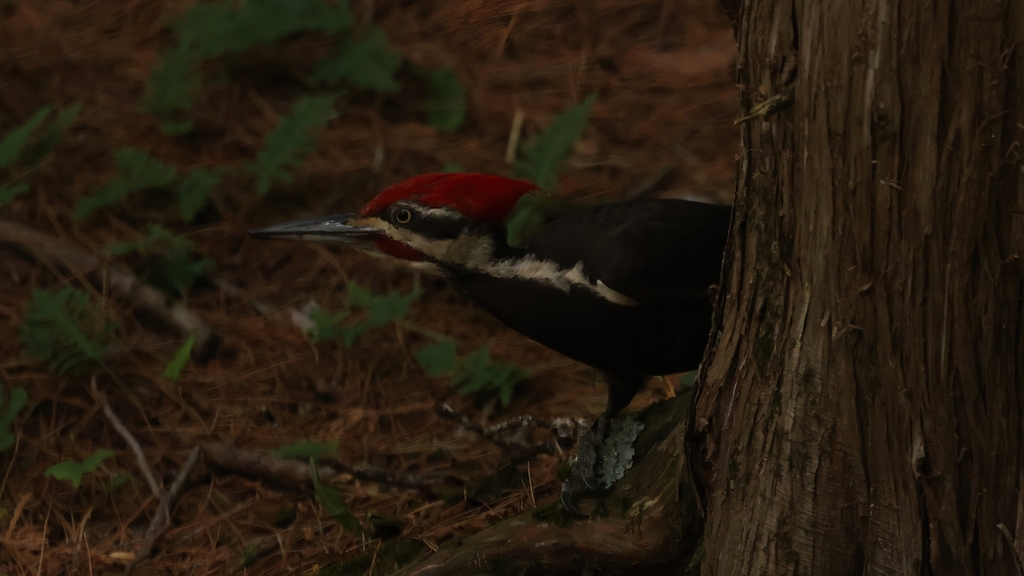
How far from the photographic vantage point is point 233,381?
3188 mm

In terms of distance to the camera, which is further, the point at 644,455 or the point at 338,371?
the point at 338,371

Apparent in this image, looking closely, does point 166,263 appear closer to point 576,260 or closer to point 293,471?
point 293,471

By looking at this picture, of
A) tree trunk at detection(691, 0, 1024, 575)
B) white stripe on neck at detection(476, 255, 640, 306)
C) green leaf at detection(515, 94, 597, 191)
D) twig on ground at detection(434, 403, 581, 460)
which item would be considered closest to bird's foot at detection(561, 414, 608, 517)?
twig on ground at detection(434, 403, 581, 460)

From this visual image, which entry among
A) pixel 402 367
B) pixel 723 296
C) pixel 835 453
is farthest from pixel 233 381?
pixel 835 453

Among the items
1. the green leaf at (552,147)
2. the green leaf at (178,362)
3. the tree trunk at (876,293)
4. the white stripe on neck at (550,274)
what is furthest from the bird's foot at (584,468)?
the green leaf at (178,362)

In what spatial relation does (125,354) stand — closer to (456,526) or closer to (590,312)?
(456,526)

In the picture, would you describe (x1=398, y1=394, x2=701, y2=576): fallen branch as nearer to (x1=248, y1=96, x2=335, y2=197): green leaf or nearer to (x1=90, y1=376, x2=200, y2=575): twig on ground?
(x1=90, y1=376, x2=200, y2=575): twig on ground

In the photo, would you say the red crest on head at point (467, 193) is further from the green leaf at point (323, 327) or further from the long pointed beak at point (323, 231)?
the green leaf at point (323, 327)

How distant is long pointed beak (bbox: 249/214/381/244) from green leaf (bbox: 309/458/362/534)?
53 centimetres

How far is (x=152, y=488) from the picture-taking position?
276cm

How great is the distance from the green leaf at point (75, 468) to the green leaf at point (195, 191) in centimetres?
125

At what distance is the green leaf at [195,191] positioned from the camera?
149 inches

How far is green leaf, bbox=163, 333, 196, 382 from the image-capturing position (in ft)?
10.1

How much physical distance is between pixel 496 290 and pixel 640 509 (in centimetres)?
61
